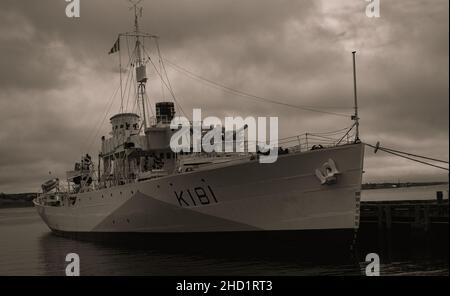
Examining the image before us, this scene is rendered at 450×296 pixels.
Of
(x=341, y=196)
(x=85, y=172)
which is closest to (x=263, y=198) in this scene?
(x=341, y=196)

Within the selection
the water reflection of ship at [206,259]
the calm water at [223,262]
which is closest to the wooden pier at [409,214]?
the calm water at [223,262]

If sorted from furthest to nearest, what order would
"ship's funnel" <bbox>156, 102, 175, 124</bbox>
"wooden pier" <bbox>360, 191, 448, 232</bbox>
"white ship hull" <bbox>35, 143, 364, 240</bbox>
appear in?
1. "ship's funnel" <bbox>156, 102, 175, 124</bbox>
2. "wooden pier" <bbox>360, 191, 448, 232</bbox>
3. "white ship hull" <bbox>35, 143, 364, 240</bbox>

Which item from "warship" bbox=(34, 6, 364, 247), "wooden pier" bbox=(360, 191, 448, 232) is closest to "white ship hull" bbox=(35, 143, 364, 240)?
"warship" bbox=(34, 6, 364, 247)

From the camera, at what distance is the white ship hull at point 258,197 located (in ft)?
60.1

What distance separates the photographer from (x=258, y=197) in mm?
19328

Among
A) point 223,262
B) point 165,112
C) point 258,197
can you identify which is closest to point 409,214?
point 258,197

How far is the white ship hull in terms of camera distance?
18.3 m

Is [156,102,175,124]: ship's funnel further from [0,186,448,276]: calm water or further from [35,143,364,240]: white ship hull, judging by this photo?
[0,186,448,276]: calm water

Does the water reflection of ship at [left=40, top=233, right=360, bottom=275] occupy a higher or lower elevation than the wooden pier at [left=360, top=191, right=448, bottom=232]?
lower

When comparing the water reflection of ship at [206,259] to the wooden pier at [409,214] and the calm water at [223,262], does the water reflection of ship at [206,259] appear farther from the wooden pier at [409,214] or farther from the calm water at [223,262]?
the wooden pier at [409,214]

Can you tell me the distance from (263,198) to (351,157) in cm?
375

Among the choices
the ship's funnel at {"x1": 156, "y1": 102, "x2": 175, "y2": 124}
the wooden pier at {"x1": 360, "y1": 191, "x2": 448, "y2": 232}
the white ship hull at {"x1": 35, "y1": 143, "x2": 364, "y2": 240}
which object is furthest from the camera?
the ship's funnel at {"x1": 156, "y1": 102, "x2": 175, "y2": 124}

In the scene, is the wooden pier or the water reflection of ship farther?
the wooden pier

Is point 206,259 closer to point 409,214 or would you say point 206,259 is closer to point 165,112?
point 409,214
